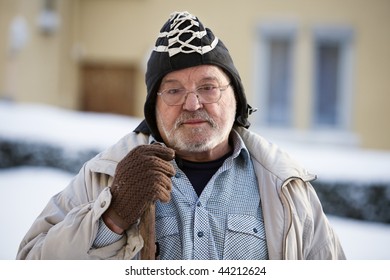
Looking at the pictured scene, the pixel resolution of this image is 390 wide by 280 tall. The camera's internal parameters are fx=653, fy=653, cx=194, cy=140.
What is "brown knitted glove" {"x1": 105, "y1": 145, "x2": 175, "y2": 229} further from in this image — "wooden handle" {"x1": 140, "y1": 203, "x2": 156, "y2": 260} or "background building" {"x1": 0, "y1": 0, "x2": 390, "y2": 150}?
"background building" {"x1": 0, "y1": 0, "x2": 390, "y2": 150}

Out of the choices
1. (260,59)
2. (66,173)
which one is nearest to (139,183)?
(66,173)

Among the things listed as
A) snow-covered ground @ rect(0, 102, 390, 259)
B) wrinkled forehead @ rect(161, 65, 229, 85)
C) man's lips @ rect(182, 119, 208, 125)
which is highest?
wrinkled forehead @ rect(161, 65, 229, 85)

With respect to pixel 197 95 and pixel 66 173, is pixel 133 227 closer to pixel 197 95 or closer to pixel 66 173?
pixel 197 95

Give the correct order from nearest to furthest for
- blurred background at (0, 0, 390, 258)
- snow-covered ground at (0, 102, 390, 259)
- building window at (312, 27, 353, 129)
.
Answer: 1. snow-covered ground at (0, 102, 390, 259)
2. blurred background at (0, 0, 390, 258)
3. building window at (312, 27, 353, 129)

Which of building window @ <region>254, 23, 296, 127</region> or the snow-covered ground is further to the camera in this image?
building window @ <region>254, 23, 296, 127</region>

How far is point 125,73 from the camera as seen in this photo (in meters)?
5.50

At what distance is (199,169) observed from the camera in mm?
1480

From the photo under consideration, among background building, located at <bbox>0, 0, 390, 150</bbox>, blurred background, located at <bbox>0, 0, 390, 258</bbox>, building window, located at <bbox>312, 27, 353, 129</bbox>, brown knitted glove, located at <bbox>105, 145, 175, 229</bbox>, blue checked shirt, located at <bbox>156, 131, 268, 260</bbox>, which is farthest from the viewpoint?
building window, located at <bbox>312, 27, 353, 129</bbox>

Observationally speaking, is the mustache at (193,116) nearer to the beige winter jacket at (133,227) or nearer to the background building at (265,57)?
the beige winter jacket at (133,227)

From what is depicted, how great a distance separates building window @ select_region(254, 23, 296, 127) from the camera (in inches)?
217

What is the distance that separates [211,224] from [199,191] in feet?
0.29

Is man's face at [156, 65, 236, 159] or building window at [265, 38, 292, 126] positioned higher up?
man's face at [156, 65, 236, 159]

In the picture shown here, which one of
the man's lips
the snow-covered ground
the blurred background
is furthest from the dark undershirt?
the blurred background
